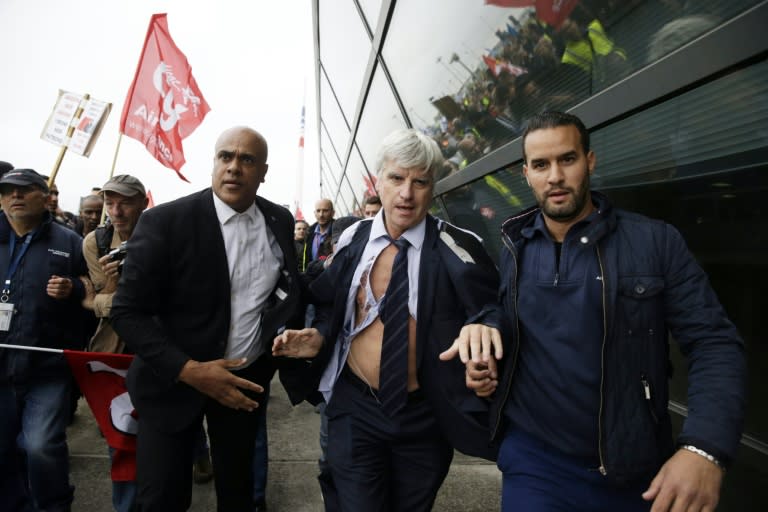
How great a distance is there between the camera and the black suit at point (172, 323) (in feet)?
6.09

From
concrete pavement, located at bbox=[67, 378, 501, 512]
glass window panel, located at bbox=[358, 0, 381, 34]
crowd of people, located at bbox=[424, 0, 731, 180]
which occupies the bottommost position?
concrete pavement, located at bbox=[67, 378, 501, 512]

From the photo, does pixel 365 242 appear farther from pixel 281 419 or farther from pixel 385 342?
pixel 281 419

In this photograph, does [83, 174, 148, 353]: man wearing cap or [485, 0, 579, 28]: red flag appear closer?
[485, 0, 579, 28]: red flag

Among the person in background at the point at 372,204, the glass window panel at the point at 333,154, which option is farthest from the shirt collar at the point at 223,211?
the glass window panel at the point at 333,154

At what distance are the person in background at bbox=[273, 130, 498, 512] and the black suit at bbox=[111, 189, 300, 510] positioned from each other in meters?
0.38

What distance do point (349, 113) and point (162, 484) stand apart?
311 inches

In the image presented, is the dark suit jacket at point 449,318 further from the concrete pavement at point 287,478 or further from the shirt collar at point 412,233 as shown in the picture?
the concrete pavement at point 287,478

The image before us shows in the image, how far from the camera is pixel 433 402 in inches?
73.2

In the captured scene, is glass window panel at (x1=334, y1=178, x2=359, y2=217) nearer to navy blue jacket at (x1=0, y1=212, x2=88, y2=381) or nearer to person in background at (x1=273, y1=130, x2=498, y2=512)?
navy blue jacket at (x1=0, y1=212, x2=88, y2=381)

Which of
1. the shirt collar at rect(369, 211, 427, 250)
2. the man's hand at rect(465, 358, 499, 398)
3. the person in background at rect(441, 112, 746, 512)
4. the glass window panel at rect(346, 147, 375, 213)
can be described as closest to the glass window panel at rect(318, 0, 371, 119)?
the glass window panel at rect(346, 147, 375, 213)

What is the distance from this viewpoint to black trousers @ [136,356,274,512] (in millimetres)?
1924

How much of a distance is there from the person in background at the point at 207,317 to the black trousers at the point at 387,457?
1.65 feet

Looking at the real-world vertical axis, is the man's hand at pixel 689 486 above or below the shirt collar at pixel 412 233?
below

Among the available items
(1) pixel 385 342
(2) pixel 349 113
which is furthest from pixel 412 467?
(2) pixel 349 113
